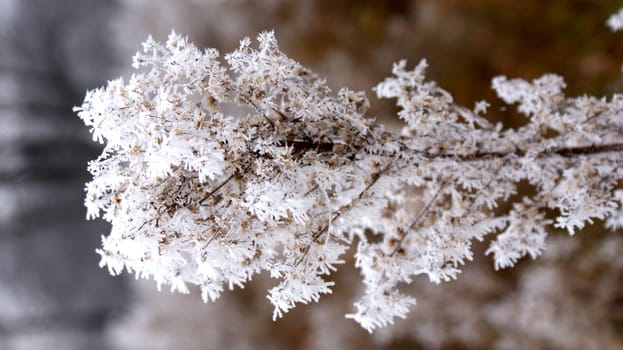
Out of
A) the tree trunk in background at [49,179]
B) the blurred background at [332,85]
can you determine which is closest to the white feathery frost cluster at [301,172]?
the blurred background at [332,85]

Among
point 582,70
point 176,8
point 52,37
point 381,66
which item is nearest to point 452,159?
point 582,70

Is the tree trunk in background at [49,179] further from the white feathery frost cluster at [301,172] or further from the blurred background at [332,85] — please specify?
the white feathery frost cluster at [301,172]

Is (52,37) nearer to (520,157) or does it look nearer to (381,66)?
(381,66)

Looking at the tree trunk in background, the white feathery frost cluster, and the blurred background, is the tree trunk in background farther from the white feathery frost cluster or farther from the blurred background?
the white feathery frost cluster

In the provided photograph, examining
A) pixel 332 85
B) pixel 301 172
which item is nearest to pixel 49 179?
pixel 332 85

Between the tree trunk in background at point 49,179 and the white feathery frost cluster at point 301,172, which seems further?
the tree trunk in background at point 49,179

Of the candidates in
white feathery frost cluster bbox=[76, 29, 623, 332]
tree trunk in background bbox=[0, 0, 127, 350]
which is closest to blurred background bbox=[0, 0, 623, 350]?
tree trunk in background bbox=[0, 0, 127, 350]

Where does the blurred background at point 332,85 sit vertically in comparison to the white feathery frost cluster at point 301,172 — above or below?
above
